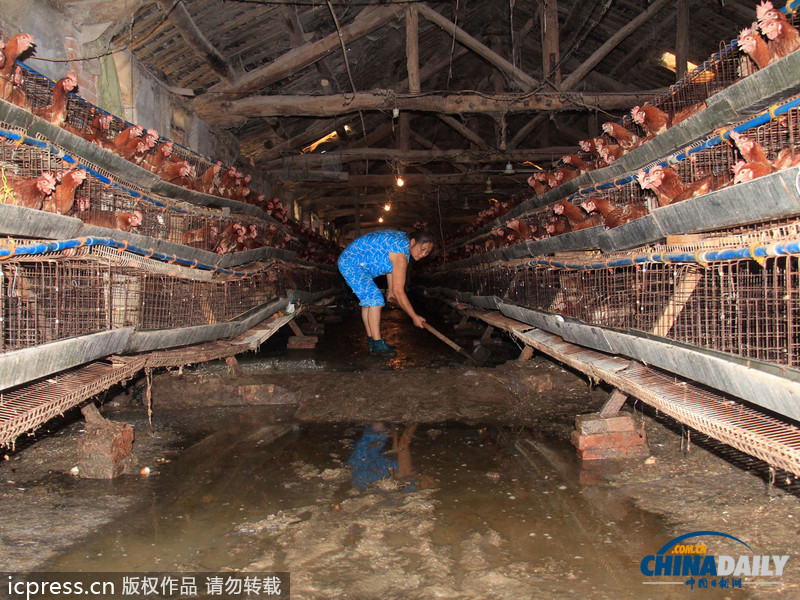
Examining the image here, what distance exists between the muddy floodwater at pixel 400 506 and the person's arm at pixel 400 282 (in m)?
1.68

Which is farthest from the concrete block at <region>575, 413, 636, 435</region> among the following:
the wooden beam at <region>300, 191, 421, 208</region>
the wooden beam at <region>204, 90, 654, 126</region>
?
the wooden beam at <region>300, 191, 421, 208</region>

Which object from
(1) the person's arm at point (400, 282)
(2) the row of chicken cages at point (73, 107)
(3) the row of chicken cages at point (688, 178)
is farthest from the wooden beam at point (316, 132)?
(2) the row of chicken cages at point (73, 107)

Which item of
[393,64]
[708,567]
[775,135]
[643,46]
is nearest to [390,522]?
[708,567]

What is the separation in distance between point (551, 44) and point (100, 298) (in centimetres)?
895

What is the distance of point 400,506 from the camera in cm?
366

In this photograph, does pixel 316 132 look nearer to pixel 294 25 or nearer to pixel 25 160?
pixel 294 25

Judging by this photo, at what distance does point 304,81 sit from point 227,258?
20.0 ft

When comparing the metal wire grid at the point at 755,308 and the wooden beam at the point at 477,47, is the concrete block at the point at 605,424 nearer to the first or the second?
the metal wire grid at the point at 755,308

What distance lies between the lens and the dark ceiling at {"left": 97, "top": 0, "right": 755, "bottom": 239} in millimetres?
8922

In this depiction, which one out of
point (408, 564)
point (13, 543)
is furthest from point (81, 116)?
point (408, 564)

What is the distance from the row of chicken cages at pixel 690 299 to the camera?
127 inches

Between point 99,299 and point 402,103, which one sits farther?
point 402,103

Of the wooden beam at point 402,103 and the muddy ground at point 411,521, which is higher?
the wooden beam at point 402,103

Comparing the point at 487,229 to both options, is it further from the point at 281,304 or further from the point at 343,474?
the point at 343,474
